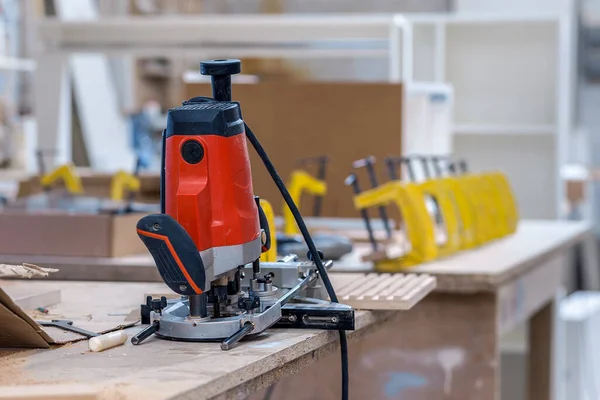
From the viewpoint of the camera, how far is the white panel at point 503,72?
4754 mm

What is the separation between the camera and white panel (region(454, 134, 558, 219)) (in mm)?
4719

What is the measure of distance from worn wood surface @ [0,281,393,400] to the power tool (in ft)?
0.09

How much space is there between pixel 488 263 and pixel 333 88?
34.4 inches

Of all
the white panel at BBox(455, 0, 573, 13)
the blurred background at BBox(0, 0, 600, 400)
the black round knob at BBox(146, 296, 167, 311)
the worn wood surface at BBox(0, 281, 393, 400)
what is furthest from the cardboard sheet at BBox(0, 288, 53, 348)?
the white panel at BBox(455, 0, 573, 13)

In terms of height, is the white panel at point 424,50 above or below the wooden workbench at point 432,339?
above

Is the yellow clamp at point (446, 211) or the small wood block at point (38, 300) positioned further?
the yellow clamp at point (446, 211)

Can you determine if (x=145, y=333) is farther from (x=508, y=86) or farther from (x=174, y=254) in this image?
(x=508, y=86)

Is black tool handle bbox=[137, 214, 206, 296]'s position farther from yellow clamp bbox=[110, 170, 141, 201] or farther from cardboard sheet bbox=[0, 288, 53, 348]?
yellow clamp bbox=[110, 170, 141, 201]

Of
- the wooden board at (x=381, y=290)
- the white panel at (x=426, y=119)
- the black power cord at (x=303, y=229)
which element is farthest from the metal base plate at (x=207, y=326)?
the white panel at (x=426, y=119)

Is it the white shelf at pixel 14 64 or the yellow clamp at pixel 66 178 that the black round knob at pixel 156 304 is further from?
the white shelf at pixel 14 64

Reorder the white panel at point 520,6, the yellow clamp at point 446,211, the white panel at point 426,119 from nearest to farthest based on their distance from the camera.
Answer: the yellow clamp at point 446,211
the white panel at point 426,119
the white panel at point 520,6

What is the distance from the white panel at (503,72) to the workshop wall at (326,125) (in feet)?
6.51

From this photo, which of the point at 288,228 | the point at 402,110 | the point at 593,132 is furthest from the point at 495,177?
the point at 593,132

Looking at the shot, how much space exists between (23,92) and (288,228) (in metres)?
4.08
